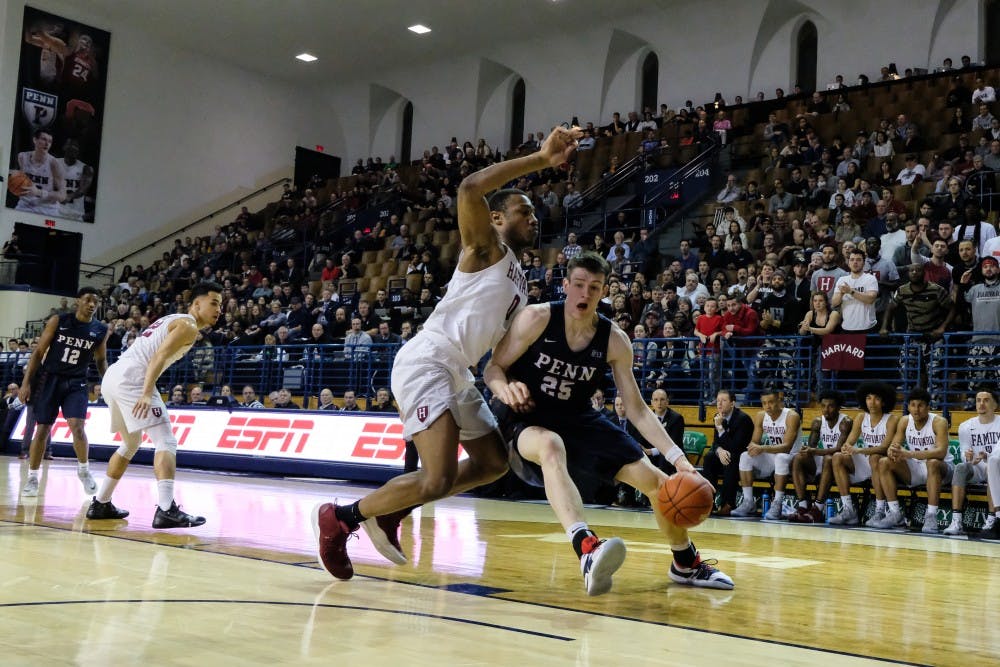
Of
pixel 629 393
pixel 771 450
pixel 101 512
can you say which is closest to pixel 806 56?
pixel 771 450

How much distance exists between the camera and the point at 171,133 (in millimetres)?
29641

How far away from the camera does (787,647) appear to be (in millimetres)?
3301

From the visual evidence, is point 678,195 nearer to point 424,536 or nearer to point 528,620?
point 424,536

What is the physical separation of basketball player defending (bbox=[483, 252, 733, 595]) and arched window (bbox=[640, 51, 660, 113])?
21866mm

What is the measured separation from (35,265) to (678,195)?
1742cm

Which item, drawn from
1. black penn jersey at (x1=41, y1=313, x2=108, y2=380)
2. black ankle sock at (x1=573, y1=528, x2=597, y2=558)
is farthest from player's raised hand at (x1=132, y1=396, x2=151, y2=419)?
black ankle sock at (x1=573, y1=528, x2=597, y2=558)

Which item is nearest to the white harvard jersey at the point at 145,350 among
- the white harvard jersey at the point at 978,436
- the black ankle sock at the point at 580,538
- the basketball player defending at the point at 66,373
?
the basketball player defending at the point at 66,373

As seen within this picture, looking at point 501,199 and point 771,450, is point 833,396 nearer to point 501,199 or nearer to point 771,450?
point 771,450

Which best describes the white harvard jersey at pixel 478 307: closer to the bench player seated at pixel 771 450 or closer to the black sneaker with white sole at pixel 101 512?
the black sneaker with white sole at pixel 101 512

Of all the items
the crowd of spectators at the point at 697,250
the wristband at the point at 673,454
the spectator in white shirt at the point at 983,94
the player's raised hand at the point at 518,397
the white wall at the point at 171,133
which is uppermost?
the white wall at the point at 171,133

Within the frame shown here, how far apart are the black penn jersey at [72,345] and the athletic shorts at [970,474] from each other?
7.59m

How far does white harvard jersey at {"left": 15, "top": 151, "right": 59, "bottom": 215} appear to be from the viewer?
2628 centimetres

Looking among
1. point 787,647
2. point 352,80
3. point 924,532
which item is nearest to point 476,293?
point 787,647

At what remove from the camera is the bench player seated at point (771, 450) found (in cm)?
1002
